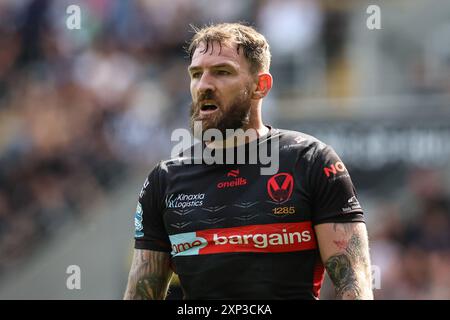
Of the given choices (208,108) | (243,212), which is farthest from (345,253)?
(208,108)

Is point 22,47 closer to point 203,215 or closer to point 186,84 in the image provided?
point 186,84

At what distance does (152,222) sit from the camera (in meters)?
5.03

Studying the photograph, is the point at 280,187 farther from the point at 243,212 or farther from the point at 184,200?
the point at 184,200

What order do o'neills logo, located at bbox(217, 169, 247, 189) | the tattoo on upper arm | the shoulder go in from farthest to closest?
o'neills logo, located at bbox(217, 169, 247, 189), the shoulder, the tattoo on upper arm

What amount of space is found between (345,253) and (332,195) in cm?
28

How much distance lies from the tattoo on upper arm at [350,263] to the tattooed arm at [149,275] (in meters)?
0.95

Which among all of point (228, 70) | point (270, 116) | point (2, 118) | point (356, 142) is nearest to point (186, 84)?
point (270, 116)

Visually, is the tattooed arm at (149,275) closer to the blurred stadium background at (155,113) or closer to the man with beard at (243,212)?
the man with beard at (243,212)

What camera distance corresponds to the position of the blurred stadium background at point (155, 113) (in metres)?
12.7

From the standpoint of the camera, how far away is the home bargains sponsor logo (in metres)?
4.61

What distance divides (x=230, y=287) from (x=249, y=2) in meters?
9.26

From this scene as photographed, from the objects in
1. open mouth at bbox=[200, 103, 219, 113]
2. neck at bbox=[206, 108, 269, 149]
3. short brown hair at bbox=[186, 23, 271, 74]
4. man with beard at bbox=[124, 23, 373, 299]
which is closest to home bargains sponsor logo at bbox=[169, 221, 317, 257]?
man with beard at bbox=[124, 23, 373, 299]

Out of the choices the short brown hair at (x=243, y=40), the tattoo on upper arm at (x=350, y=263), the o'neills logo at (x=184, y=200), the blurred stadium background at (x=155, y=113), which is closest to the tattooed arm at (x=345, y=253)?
the tattoo on upper arm at (x=350, y=263)

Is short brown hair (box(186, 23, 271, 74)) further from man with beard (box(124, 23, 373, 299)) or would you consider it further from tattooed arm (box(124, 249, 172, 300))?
tattooed arm (box(124, 249, 172, 300))
